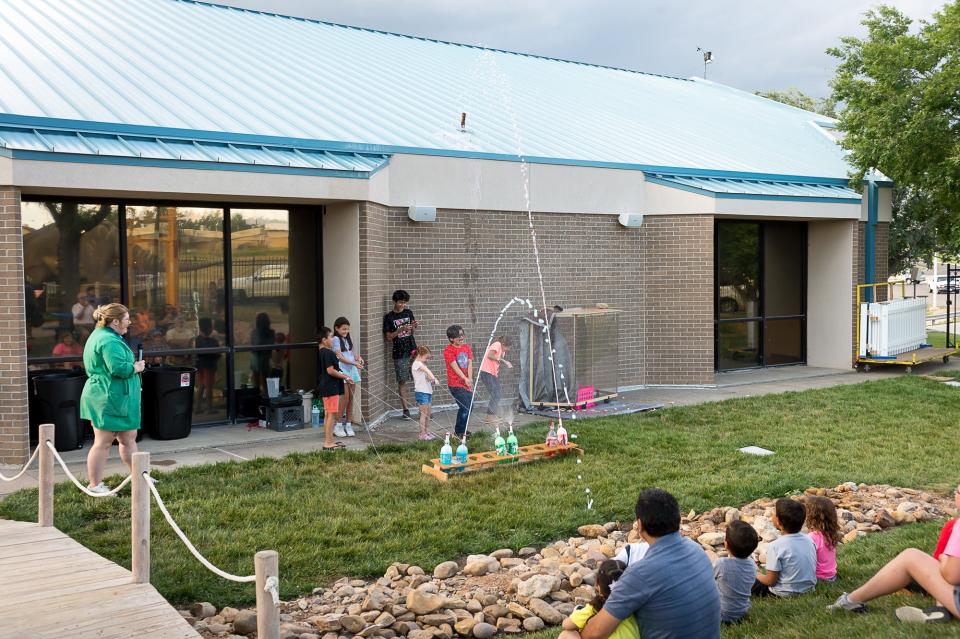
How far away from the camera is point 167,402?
12.5m

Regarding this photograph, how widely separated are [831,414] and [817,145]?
12.2m

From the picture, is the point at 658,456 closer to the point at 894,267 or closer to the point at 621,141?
the point at 621,141

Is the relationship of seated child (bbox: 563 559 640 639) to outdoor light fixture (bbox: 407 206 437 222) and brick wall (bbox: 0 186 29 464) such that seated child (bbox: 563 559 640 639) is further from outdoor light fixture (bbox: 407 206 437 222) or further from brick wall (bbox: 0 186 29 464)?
outdoor light fixture (bbox: 407 206 437 222)

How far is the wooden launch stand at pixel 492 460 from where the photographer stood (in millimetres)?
10469

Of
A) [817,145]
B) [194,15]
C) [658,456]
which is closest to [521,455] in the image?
[658,456]

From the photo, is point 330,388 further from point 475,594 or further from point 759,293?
point 759,293

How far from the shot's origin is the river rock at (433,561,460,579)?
7.48 metres

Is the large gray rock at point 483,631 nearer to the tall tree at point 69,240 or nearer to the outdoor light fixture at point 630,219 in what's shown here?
the tall tree at point 69,240

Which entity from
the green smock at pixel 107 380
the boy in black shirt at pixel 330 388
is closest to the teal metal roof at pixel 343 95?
the boy in black shirt at pixel 330 388

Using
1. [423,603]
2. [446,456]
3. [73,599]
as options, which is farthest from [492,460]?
[73,599]

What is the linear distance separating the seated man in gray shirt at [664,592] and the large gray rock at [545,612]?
201 centimetres

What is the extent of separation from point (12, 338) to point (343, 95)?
8.58m

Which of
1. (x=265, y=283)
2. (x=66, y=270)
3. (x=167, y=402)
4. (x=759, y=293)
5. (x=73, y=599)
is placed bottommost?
(x=73, y=599)

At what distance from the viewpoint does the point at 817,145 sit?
80.1 feet
